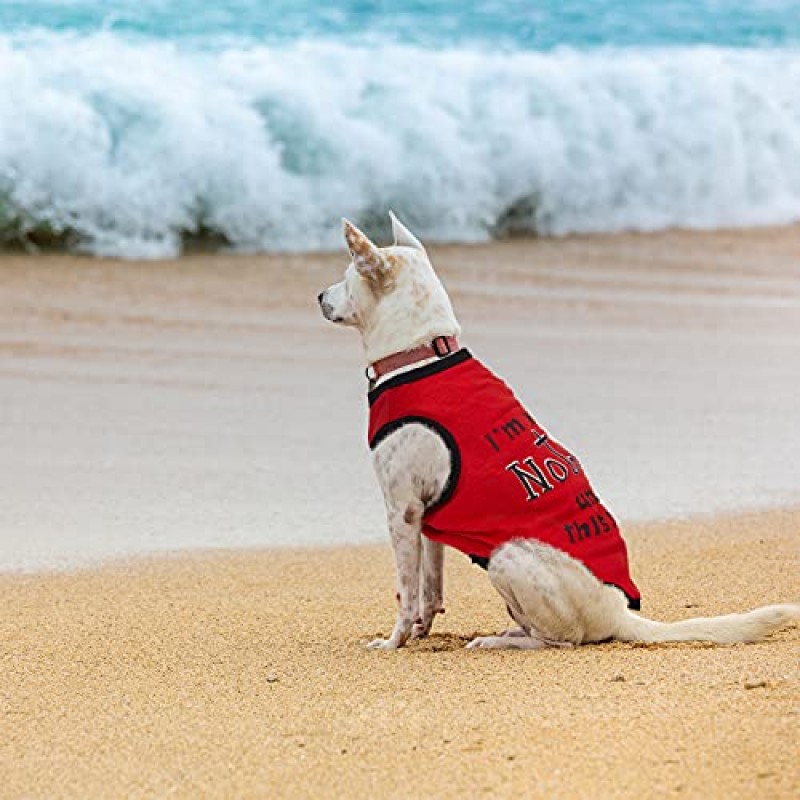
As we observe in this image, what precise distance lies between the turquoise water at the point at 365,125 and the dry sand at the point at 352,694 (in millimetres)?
6942

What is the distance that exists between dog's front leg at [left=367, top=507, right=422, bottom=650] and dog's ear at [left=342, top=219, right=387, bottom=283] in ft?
2.16

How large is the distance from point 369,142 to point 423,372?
31.2ft

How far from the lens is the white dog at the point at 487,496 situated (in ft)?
14.8

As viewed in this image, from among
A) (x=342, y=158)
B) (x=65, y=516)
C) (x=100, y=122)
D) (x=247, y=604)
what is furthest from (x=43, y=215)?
(x=247, y=604)

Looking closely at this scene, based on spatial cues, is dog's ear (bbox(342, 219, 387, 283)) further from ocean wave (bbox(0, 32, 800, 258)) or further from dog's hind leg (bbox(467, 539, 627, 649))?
ocean wave (bbox(0, 32, 800, 258))

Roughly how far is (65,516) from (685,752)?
11.0ft

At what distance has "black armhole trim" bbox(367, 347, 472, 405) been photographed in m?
4.61

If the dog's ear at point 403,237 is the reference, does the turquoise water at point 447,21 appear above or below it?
above

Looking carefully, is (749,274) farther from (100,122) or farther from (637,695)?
(637,695)

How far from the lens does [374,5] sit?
18.2m

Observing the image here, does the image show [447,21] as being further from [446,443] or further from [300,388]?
[446,443]

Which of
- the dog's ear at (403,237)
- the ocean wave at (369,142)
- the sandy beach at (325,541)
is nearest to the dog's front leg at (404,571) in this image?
the sandy beach at (325,541)

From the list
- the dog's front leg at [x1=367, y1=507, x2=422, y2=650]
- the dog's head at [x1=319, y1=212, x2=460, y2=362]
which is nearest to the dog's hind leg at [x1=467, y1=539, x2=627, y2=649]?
the dog's front leg at [x1=367, y1=507, x2=422, y2=650]

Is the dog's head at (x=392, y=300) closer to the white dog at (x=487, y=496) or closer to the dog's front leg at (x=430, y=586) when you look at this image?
the white dog at (x=487, y=496)
